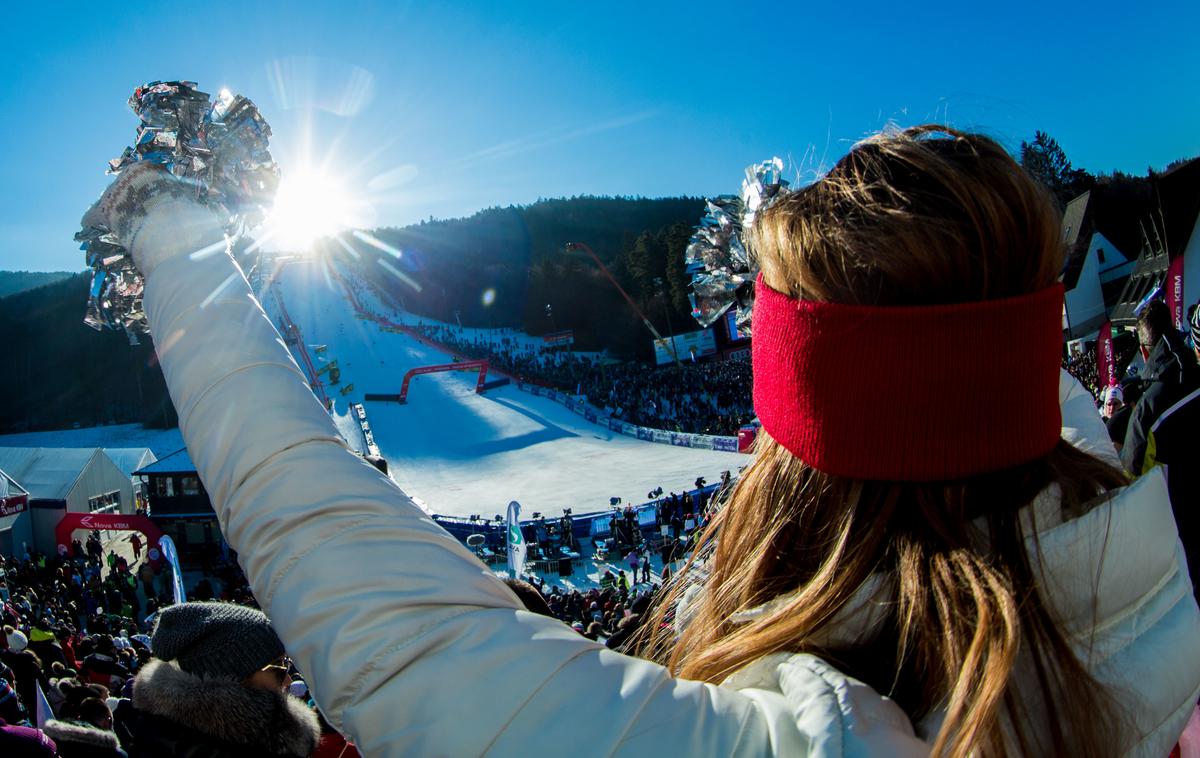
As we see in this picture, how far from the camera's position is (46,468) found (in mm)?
23344

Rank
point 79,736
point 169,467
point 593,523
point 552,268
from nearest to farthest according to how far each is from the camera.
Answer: point 79,736
point 593,523
point 169,467
point 552,268

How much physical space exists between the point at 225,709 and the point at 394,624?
1388 millimetres

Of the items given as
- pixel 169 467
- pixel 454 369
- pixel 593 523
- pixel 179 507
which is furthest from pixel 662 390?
pixel 169 467

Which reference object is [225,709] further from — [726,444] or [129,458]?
[129,458]

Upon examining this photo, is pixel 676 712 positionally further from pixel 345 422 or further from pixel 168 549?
pixel 345 422

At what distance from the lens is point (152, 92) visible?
189 cm

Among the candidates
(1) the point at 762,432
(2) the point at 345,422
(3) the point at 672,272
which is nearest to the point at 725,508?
(1) the point at 762,432

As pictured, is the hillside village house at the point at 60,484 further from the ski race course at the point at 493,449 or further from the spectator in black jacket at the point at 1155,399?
the spectator in black jacket at the point at 1155,399

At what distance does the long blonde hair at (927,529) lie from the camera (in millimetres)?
650

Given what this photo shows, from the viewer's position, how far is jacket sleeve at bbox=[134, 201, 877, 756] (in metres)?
0.60

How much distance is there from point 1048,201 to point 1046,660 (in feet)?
1.64

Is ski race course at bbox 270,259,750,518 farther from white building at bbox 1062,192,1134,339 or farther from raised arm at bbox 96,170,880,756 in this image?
white building at bbox 1062,192,1134,339

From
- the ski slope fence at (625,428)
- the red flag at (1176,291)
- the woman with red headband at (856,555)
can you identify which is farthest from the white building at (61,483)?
the red flag at (1176,291)

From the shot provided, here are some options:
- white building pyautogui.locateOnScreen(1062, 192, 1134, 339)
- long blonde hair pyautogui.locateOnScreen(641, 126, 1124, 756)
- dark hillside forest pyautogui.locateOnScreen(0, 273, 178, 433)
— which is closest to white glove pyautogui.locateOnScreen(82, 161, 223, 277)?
long blonde hair pyautogui.locateOnScreen(641, 126, 1124, 756)
